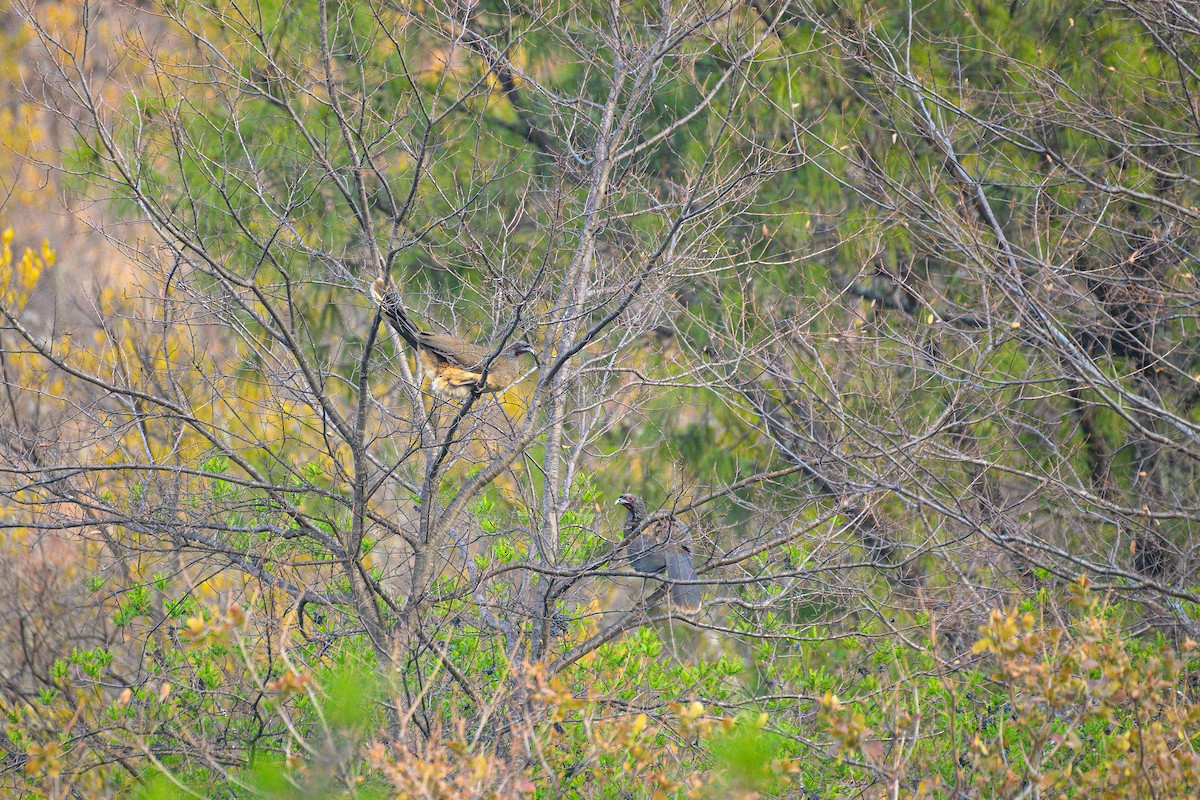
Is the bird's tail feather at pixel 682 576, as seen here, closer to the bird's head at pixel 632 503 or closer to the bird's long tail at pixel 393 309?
the bird's head at pixel 632 503

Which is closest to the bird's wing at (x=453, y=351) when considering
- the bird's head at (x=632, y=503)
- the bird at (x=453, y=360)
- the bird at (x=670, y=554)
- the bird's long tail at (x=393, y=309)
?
the bird at (x=453, y=360)

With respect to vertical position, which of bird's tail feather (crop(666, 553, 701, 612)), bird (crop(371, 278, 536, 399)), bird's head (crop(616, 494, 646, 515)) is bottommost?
bird's tail feather (crop(666, 553, 701, 612))

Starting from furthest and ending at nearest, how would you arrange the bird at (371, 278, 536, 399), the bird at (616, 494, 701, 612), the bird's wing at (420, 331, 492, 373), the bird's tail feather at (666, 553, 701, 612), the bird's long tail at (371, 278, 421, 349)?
the bird's tail feather at (666, 553, 701, 612) < the bird at (616, 494, 701, 612) < the bird's wing at (420, 331, 492, 373) < the bird at (371, 278, 536, 399) < the bird's long tail at (371, 278, 421, 349)

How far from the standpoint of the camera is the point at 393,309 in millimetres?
5277

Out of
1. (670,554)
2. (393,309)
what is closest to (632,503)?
(670,554)

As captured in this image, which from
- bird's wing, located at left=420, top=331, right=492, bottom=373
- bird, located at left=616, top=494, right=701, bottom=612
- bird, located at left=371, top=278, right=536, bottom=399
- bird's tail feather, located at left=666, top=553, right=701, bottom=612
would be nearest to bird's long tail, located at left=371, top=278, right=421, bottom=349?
bird, located at left=371, top=278, right=536, bottom=399

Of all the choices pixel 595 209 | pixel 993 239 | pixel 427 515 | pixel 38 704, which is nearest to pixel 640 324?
pixel 595 209

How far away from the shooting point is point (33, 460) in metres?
6.13

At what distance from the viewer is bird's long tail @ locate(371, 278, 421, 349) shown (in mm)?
4984

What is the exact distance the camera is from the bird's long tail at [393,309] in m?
4.98

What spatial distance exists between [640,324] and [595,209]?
1412 millimetres

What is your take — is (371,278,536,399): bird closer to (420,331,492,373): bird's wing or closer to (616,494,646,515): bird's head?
(420,331,492,373): bird's wing

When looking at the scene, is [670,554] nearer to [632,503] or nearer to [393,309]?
[632,503]

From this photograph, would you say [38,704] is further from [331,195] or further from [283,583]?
[331,195]
